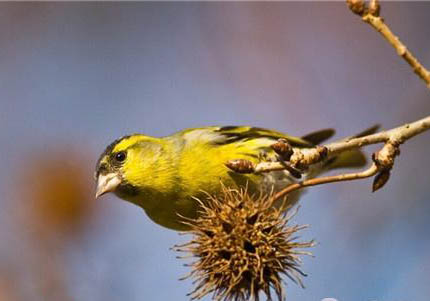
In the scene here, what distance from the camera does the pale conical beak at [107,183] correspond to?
3750 millimetres

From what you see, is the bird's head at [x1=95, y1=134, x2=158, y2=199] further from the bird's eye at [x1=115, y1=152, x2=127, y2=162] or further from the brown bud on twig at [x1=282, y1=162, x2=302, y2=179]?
the brown bud on twig at [x1=282, y1=162, x2=302, y2=179]

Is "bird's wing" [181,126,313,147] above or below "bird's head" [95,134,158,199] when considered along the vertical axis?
above

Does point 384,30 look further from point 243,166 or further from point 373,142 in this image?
point 243,166

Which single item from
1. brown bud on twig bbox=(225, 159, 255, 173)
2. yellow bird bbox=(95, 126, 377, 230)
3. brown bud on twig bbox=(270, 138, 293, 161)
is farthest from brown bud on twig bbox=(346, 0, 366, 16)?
yellow bird bbox=(95, 126, 377, 230)

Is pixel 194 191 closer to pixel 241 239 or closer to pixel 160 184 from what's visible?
pixel 160 184

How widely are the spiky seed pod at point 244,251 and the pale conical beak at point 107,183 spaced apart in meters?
1.01

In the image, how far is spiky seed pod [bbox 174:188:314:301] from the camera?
276cm

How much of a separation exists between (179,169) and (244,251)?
1235mm

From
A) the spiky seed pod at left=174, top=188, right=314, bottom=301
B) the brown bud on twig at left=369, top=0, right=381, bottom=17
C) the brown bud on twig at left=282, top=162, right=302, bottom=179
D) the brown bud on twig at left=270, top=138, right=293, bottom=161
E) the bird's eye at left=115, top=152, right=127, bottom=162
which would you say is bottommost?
the spiky seed pod at left=174, top=188, right=314, bottom=301

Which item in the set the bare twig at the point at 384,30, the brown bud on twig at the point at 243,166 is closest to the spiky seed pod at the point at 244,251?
the brown bud on twig at the point at 243,166

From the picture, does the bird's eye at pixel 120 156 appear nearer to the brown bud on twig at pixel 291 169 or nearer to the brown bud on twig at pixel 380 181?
the brown bud on twig at pixel 291 169

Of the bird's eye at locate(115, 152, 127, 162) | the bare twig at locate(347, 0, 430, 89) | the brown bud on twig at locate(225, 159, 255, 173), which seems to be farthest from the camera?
the bird's eye at locate(115, 152, 127, 162)

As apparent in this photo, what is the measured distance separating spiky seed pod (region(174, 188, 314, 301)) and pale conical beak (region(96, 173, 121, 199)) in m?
1.01

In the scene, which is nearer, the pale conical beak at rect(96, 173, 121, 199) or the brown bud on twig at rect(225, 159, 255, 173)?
the brown bud on twig at rect(225, 159, 255, 173)
